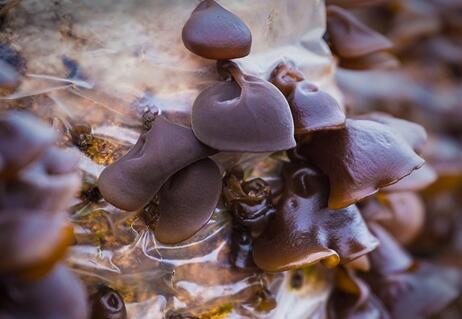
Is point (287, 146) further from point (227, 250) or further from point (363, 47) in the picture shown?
point (363, 47)

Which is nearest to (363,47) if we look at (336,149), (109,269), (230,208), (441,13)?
(336,149)

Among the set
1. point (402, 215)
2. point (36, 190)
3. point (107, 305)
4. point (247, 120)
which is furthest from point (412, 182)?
point (36, 190)

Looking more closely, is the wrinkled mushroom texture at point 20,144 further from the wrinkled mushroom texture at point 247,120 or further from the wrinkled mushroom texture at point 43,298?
the wrinkled mushroom texture at point 247,120

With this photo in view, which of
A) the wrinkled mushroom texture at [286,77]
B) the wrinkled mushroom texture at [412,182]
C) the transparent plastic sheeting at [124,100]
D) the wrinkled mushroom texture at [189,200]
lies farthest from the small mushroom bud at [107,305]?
the wrinkled mushroom texture at [412,182]

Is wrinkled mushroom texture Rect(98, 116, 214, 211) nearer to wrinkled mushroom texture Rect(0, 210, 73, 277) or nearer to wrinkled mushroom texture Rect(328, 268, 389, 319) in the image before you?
wrinkled mushroom texture Rect(0, 210, 73, 277)

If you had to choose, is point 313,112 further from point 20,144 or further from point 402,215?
point 402,215
